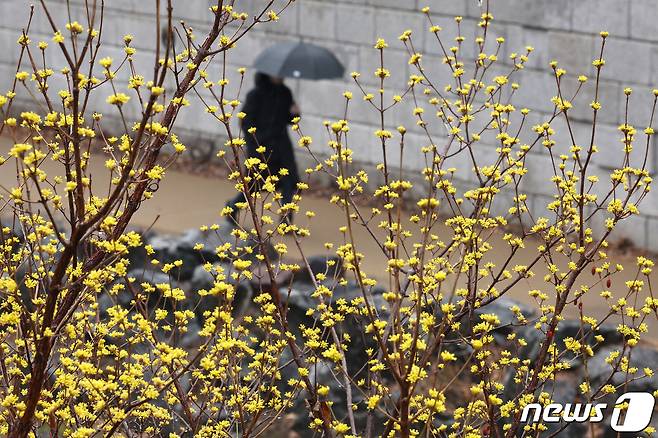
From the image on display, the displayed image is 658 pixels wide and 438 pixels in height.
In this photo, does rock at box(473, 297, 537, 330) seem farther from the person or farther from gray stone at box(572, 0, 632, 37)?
gray stone at box(572, 0, 632, 37)

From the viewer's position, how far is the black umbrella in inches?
Answer: 452

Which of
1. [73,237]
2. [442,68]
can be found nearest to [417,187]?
[442,68]

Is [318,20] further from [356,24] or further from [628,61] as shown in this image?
[628,61]

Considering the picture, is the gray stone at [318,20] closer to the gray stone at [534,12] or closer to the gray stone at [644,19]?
→ the gray stone at [534,12]

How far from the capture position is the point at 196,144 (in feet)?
47.5

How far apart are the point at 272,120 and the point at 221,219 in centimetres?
107

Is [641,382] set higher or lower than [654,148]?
lower

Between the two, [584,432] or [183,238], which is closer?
[584,432]

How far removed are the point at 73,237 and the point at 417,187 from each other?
377 inches

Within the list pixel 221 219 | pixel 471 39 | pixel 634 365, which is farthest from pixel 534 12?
pixel 634 365

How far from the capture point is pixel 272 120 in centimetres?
1148

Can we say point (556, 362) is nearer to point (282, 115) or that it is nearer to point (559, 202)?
point (559, 202)

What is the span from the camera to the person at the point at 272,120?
37.4 feet

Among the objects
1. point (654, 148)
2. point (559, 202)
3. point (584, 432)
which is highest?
point (559, 202)
